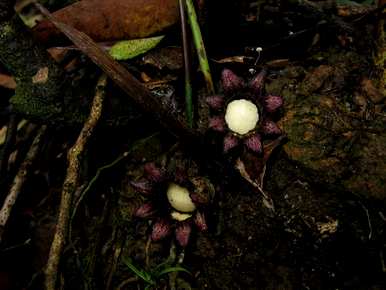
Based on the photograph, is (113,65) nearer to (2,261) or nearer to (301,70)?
(301,70)

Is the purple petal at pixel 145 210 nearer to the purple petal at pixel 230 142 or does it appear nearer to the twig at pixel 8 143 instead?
the purple petal at pixel 230 142

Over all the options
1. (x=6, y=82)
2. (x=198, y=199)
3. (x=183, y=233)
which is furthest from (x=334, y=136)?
(x=6, y=82)

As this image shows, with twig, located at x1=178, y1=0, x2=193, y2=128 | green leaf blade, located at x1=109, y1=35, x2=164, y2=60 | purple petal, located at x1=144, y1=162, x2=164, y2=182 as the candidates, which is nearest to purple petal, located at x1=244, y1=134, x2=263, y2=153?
twig, located at x1=178, y1=0, x2=193, y2=128

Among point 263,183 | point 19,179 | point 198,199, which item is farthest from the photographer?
point 19,179

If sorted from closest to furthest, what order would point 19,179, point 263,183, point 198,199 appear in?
1. point 198,199
2. point 263,183
3. point 19,179

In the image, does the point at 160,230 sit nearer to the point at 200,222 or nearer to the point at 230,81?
the point at 200,222

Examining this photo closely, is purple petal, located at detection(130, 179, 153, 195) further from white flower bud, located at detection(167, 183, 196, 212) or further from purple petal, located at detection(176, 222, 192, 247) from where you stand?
purple petal, located at detection(176, 222, 192, 247)
